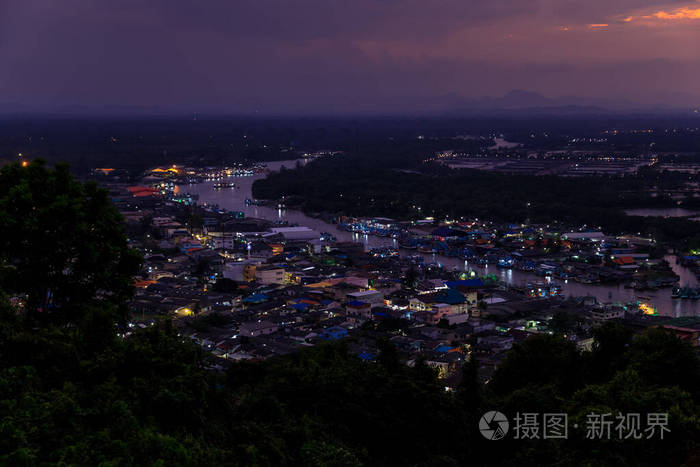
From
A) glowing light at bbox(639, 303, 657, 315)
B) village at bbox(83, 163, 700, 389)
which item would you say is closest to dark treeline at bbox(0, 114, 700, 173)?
village at bbox(83, 163, 700, 389)

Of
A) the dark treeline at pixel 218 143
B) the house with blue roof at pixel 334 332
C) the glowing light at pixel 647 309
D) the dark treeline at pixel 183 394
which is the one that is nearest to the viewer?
the dark treeline at pixel 183 394

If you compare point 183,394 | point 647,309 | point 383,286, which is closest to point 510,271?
point 383,286

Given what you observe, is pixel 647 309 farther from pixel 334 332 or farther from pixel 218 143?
pixel 218 143

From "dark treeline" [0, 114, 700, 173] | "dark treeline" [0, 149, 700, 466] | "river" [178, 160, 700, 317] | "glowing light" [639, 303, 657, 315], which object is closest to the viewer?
"dark treeline" [0, 149, 700, 466]

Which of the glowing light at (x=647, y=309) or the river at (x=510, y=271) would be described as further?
the river at (x=510, y=271)

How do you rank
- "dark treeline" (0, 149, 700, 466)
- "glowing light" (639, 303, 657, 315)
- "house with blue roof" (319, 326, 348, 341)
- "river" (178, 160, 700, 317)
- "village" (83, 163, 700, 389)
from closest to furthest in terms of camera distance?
"dark treeline" (0, 149, 700, 466) → "village" (83, 163, 700, 389) → "house with blue roof" (319, 326, 348, 341) → "glowing light" (639, 303, 657, 315) → "river" (178, 160, 700, 317)

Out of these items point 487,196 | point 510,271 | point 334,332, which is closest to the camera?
point 334,332

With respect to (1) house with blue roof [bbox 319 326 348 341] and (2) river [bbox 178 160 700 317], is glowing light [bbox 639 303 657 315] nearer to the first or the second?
(2) river [bbox 178 160 700 317]

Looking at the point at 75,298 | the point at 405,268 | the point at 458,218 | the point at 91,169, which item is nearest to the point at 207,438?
the point at 75,298

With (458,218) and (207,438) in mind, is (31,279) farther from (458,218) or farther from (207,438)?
(458,218)

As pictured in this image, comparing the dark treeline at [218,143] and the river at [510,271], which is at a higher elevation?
the dark treeline at [218,143]

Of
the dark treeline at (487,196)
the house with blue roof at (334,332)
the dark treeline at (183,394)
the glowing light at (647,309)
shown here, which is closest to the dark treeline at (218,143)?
the dark treeline at (487,196)

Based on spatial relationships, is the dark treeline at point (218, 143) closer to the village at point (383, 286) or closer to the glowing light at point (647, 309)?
the village at point (383, 286)
